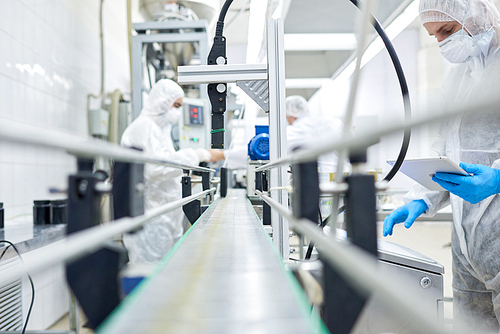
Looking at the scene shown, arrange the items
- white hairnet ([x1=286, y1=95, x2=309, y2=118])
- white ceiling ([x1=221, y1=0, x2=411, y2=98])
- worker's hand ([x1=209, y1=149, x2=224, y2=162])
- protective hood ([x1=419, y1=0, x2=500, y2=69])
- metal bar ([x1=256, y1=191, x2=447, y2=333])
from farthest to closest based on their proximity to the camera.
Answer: white hairnet ([x1=286, y1=95, x2=309, y2=118]), worker's hand ([x1=209, y1=149, x2=224, y2=162]), white ceiling ([x1=221, y1=0, x2=411, y2=98]), protective hood ([x1=419, y1=0, x2=500, y2=69]), metal bar ([x1=256, y1=191, x2=447, y2=333])

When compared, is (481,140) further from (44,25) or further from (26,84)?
(44,25)

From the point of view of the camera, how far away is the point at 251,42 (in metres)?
2.27

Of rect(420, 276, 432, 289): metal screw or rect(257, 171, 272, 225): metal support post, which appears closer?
rect(420, 276, 432, 289): metal screw

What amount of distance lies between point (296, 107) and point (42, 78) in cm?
213

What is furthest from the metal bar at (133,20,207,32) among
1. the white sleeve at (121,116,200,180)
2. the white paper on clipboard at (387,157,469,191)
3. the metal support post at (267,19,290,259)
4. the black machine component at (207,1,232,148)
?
the white paper on clipboard at (387,157,469,191)

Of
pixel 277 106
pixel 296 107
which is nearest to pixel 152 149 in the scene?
pixel 277 106

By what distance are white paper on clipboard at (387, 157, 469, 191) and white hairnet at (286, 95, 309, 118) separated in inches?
83.3

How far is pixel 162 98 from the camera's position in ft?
7.58

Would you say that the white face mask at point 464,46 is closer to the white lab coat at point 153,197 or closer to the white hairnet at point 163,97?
the white lab coat at point 153,197

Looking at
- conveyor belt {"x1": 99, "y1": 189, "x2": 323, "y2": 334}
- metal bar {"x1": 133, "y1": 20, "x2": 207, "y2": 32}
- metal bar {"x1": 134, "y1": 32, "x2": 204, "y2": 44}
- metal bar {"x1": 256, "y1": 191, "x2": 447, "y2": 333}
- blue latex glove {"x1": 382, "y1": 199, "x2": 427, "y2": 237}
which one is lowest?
blue latex glove {"x1": 382, "y1": 199, "x2": 427, "y2": 237}

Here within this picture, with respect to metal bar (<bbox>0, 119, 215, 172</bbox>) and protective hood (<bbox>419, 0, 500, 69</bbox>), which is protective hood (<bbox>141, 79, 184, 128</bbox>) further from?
metal bar (<bbox>0, 119, 215, 172</bbox>)

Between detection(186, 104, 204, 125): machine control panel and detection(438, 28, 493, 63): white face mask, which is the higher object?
detection(186, 104, 204, 125): machine control panel

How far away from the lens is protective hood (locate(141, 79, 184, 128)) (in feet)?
7.58

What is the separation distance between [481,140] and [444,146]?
0.19 metres
